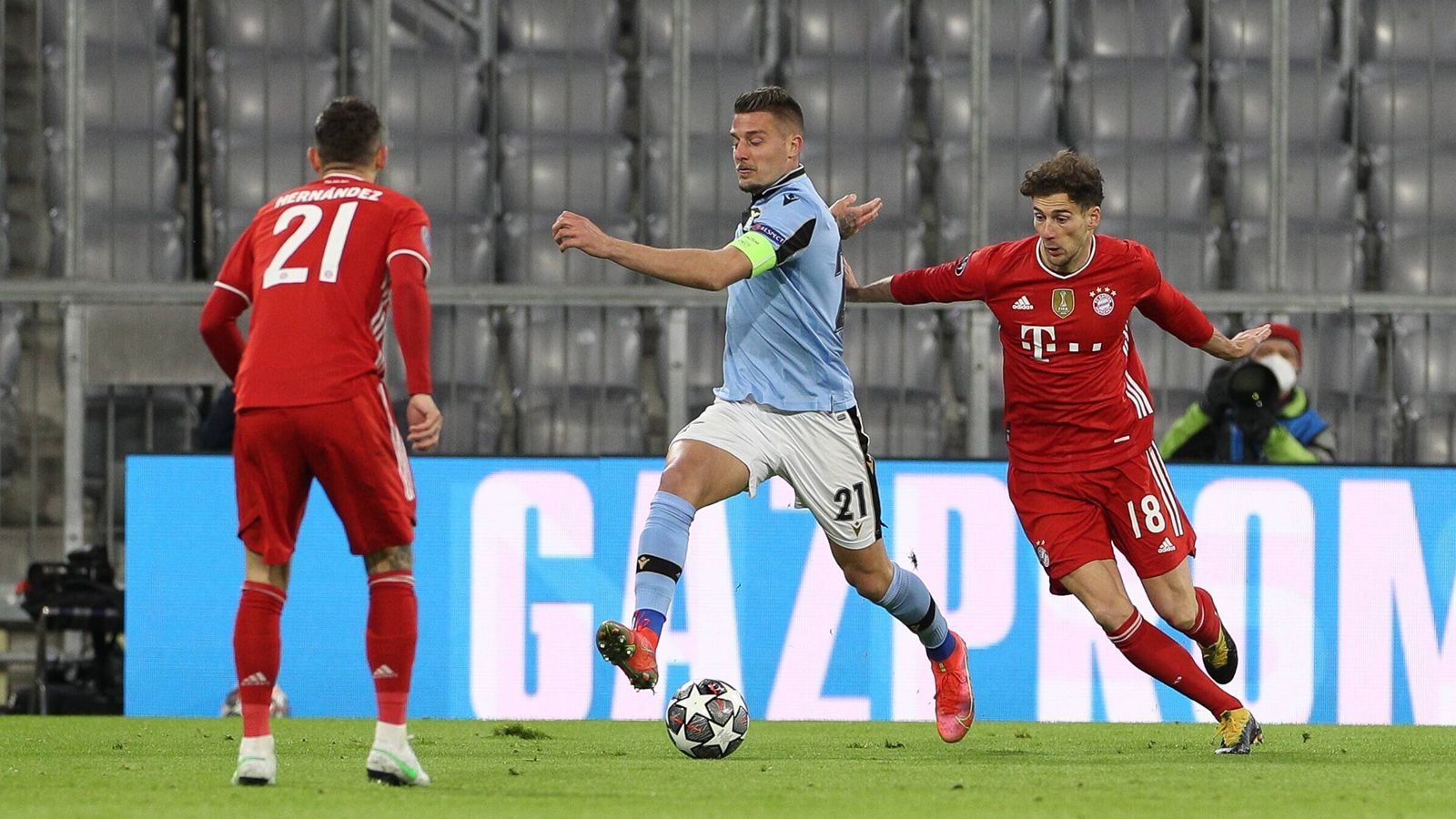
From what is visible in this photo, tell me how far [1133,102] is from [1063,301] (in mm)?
5091

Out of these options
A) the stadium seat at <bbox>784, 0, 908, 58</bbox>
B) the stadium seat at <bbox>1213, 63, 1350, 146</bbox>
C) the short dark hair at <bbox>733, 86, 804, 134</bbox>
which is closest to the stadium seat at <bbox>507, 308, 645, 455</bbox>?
the stadium seat at <bbox>784, 0, 908, 58</bbox>

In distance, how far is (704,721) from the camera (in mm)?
6320

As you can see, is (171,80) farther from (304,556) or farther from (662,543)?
(662,543)

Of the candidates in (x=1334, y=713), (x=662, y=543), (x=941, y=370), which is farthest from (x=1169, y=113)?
(x=662, y=543)

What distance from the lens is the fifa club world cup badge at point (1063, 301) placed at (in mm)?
→ 6695

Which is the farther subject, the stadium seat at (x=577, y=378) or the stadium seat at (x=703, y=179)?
the stadium seat at (x=703, y=179)

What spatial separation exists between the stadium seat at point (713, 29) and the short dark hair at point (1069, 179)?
16.4ft

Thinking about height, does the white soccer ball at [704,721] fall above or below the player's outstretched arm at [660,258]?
below

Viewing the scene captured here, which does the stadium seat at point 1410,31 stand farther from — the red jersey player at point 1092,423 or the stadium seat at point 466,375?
the red jersey player at point 1092,423

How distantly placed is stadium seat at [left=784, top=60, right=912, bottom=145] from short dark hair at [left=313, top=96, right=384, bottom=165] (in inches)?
245

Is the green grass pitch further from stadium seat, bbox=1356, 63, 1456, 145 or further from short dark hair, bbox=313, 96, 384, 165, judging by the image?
stadium seat, bbox=1356, 63, 1456, 145

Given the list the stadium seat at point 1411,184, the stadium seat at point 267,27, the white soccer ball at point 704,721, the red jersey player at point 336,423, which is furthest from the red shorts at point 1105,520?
the stadium seat at point 267,27

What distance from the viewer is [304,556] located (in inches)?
364

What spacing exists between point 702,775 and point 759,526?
11.9 ft
